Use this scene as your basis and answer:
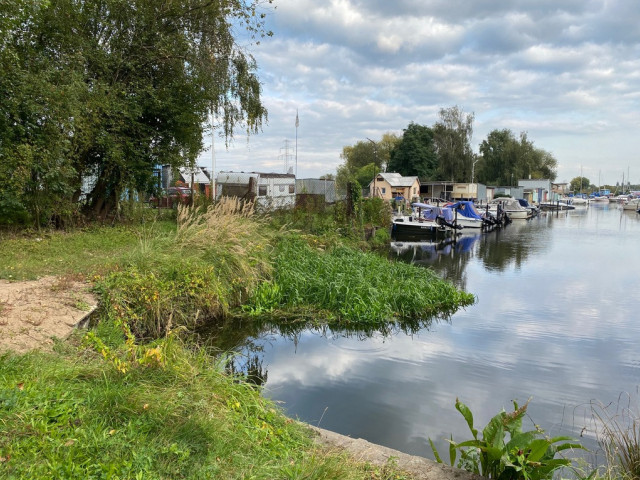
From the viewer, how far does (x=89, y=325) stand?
6328 millimetres

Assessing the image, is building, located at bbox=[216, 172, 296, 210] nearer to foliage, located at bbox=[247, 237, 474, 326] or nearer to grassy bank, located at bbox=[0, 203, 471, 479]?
foliage, located at bbox=[247, 237, 474, 326]

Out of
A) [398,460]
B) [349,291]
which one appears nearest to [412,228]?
[349,291]

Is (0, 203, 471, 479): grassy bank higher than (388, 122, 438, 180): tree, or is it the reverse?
(388, 122, 438, 180): tree

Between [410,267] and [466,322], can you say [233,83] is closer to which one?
[410,267]

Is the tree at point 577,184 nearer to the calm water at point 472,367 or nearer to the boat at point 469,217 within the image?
the boat at point 469,217

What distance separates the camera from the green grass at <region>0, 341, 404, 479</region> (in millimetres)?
2768

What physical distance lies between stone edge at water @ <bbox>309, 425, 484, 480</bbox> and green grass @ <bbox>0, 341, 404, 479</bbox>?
7.1 inches

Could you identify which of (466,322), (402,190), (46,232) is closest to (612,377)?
(466,322)

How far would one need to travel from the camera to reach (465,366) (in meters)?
7.74

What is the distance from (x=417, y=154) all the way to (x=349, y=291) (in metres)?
59.7

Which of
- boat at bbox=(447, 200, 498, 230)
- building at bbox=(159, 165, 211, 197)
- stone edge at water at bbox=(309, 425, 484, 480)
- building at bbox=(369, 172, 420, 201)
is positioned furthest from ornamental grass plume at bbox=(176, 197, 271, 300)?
building at bbox=(369, 172, 420, 201)

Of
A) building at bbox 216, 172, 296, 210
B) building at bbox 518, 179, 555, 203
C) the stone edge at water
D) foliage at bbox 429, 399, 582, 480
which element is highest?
building at bbox 518, 179, 555, 203

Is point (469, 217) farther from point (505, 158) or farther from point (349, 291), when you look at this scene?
point (505, 158)

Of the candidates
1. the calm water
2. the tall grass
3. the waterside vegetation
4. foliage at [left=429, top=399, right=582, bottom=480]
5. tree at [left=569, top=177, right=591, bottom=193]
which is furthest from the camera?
tree at [left=569, top=177, right=591, bottom=193]
